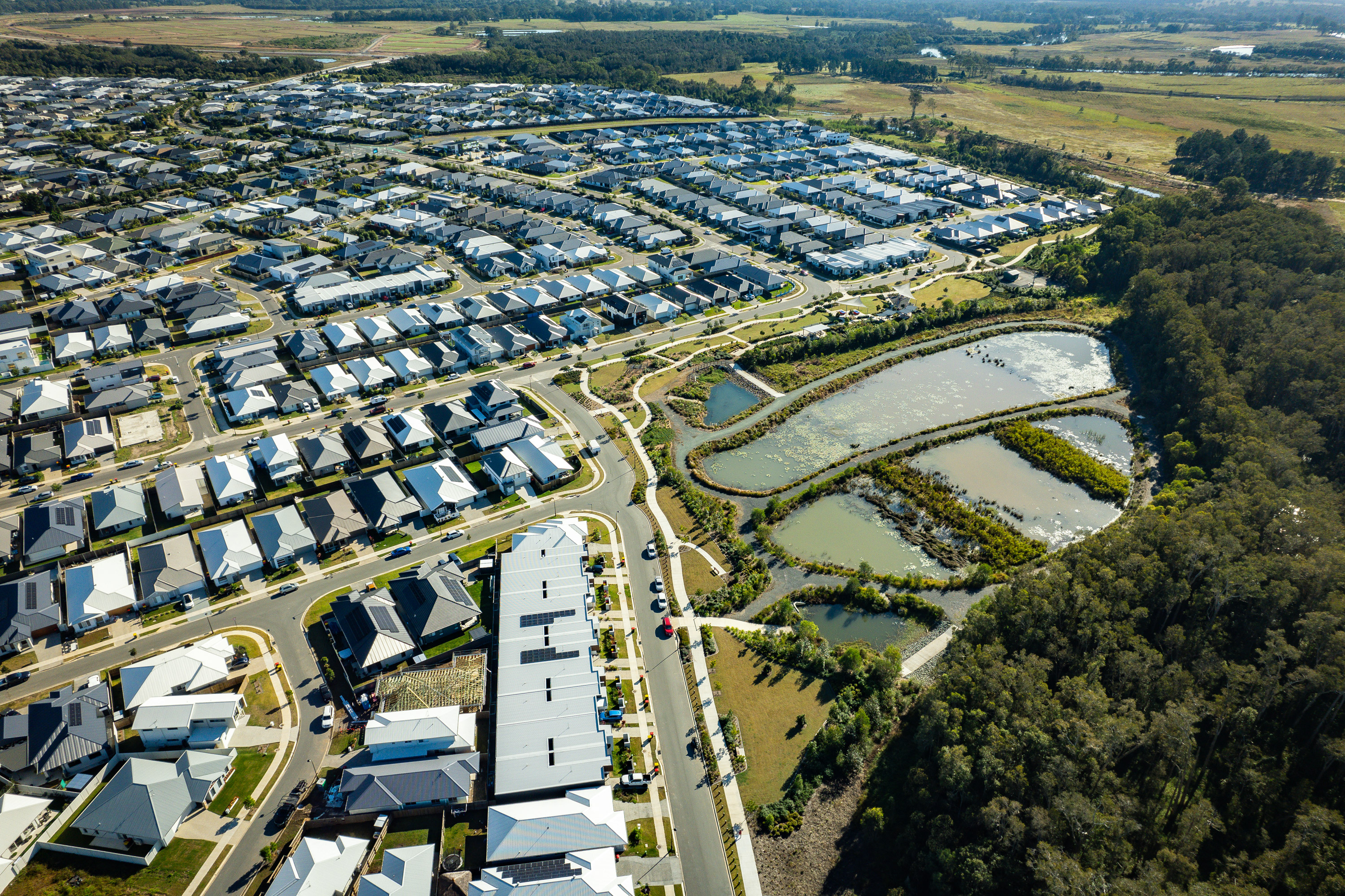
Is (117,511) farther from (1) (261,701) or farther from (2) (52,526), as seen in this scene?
(1) (261,701)

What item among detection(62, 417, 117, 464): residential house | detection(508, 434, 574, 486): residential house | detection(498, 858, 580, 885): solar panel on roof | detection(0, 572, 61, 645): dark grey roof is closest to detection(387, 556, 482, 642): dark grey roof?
detection(508, 434, 574, 486): residential house

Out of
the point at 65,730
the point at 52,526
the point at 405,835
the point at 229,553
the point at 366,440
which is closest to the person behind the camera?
the point at 405,835

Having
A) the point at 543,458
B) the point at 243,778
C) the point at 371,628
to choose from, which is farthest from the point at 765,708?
the point at 543,458

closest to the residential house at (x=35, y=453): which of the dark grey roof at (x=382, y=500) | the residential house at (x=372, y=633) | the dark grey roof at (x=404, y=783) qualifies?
the dark grey roof at (x=382, y=500)

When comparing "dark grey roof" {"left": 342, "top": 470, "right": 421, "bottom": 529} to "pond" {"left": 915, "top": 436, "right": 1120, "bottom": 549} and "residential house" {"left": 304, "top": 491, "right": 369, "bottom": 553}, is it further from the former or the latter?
"pond" {"left": 915, "top": 436, "right": 1120, "bottom": 549}

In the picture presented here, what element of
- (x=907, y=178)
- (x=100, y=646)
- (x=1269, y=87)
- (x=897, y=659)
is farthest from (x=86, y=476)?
(x=1269, y=87)
